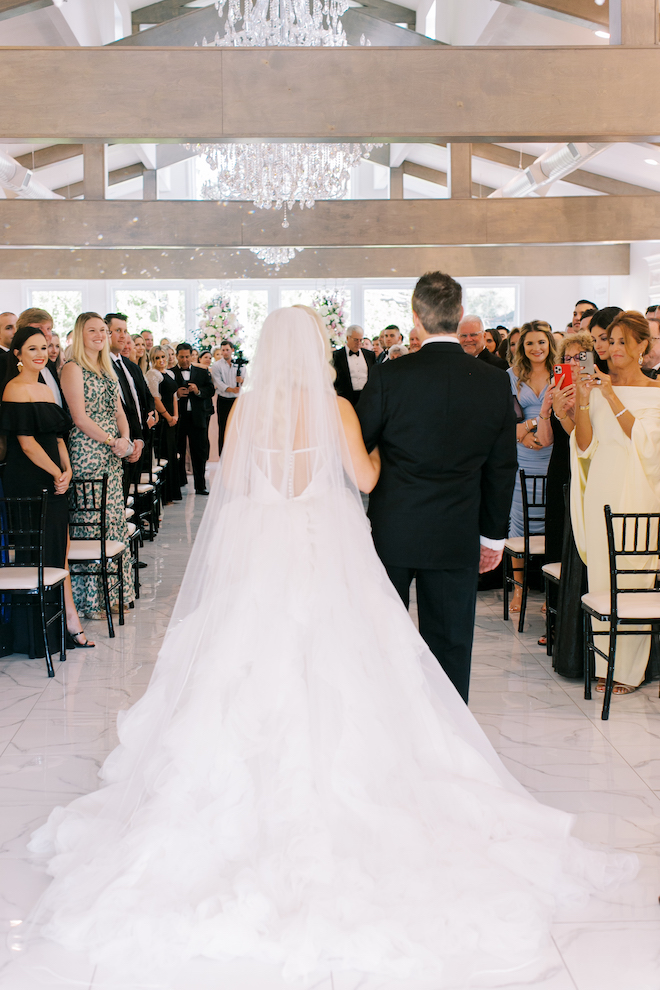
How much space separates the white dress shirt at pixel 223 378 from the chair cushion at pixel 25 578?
756 cm

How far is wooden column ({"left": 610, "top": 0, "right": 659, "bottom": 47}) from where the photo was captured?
16.1 feet

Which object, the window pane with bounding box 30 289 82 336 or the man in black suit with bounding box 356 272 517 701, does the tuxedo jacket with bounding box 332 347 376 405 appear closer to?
the man in black suit with bounding box 356 272 517 701

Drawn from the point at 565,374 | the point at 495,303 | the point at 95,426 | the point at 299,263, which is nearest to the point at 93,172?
the point at 299,263

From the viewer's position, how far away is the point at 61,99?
4844mm

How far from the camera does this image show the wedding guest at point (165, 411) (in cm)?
941

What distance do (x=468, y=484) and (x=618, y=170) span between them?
990 cm

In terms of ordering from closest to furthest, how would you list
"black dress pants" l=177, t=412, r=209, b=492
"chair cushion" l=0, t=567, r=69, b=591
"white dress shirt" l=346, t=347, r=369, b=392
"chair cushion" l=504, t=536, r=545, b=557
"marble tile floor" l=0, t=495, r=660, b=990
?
"marble tile floor" l=0, t=495, r=660, b=990
"chair cushion" l=0, t=567, r=69, b=591
"chair cushion" l=504, t=536, r=545, b=557
"white dress shirt" l=346, t=347, r=369, b=392
"black dress pants" l=177, t=412, r=209, b=492

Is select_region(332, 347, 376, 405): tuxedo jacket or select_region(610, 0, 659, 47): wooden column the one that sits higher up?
select_region(610, 0, 659, 47): wooden column

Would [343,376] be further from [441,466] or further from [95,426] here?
[441,466]

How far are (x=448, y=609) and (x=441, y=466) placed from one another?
1.68 ft

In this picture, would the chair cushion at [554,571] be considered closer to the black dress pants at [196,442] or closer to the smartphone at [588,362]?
the smartphone at [588,362]

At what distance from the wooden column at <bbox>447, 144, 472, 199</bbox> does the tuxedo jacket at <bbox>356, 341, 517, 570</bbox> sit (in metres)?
8.32

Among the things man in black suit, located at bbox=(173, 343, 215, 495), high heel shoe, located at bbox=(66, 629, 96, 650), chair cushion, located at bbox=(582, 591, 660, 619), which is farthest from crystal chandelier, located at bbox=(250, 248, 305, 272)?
chair cushion, located at bbox=(582, 591, 660, 619)

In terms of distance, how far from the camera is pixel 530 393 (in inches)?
220
